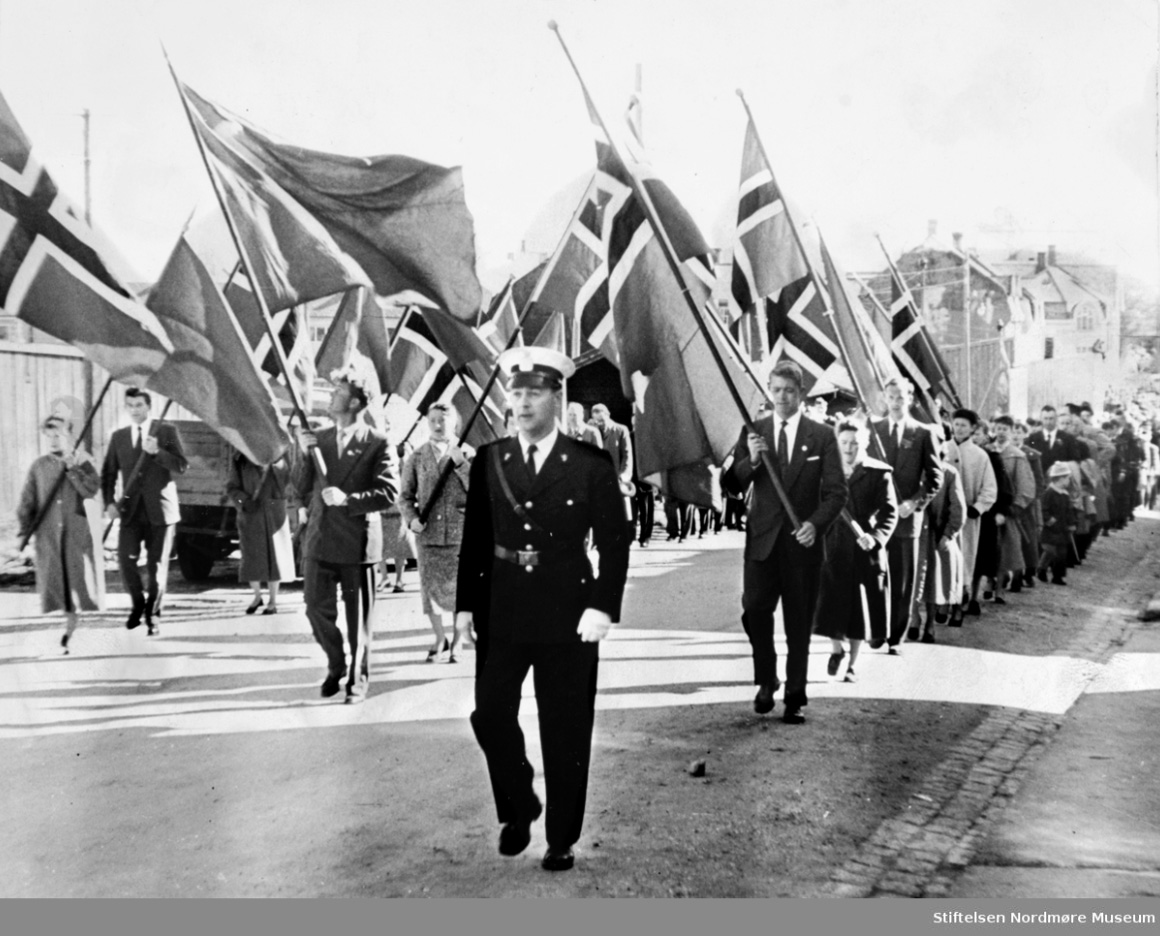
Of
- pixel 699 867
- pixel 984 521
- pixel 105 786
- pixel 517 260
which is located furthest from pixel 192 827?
pixel 984 521

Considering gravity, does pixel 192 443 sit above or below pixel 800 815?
above

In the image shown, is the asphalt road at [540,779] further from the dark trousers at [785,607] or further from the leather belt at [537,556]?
the leather belt at [537,556]

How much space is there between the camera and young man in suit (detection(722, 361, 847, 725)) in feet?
22.0

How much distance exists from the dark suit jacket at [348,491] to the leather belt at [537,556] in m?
1.91

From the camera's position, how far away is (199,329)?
18.6ft

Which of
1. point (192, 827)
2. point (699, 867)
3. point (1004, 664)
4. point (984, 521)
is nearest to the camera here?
point (699, 867)

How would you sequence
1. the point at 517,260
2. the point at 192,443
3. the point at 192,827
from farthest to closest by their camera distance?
1. the point at 192,443
2. the point at 517,260
3. the point at 192,827

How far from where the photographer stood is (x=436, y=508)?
7352 millimetres

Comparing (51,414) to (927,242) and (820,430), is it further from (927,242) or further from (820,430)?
(927,242)

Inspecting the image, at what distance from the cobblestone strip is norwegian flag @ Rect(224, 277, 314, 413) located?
3.48 meters

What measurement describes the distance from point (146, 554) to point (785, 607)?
3339mm

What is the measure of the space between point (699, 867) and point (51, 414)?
348cm

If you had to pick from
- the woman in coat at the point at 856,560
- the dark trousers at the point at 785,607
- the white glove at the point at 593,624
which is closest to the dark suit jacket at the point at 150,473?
the white glove at the point at 593,624

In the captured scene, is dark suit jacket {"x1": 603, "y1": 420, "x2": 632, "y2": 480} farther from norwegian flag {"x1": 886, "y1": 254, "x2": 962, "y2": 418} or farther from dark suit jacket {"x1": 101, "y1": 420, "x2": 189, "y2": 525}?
norwegian flag {"x1": 886, "y1": 254, "x2": 962, "y2": 418}
